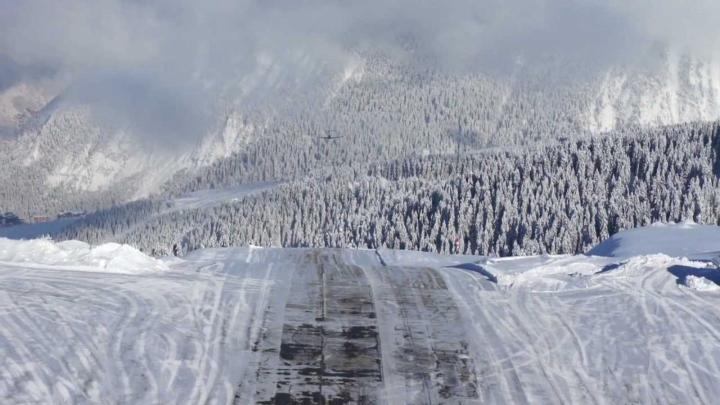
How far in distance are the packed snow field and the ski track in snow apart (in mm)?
74

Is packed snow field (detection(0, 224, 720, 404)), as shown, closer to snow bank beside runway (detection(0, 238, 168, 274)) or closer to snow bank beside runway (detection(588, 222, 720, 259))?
snow bank beside runway (detection(0, 238, 168, 274))

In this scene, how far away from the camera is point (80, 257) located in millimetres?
36625

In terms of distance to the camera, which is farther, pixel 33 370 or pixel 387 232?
pixel 387 232

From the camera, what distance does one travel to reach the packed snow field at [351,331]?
22922 mm

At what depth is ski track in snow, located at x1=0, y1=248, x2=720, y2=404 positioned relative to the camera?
22.8m

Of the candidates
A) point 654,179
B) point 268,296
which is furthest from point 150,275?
point 654,179

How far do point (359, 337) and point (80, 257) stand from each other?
585 inches

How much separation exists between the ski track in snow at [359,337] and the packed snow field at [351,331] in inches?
2.9

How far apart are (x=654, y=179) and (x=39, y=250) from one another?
124 meters

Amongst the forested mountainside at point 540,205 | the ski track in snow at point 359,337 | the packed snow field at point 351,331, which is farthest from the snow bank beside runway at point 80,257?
the forested mountainside at point 540,205

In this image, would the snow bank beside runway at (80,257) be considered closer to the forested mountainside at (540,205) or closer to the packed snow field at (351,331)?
the packed snow field at (351,331)

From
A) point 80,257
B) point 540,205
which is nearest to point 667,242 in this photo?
point 80,257

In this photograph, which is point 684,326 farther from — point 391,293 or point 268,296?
point 268,296

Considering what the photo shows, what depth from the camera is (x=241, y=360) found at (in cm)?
2477
